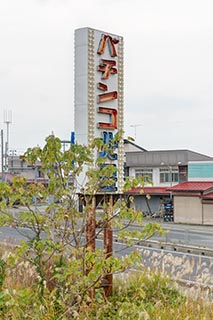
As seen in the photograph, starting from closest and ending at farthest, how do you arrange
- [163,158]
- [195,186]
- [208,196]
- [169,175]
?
[208,196]
[195,186]
[163,158]
[169,175]

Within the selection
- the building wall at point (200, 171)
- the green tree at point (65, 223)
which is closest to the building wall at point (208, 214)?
the building wall at point (200, 171)

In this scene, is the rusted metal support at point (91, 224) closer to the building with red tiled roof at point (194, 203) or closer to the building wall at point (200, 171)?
the building with red tiled roof at point (194, 203)

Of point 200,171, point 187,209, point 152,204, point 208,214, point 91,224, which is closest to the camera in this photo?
point 91,224

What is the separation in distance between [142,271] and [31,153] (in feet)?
11.6

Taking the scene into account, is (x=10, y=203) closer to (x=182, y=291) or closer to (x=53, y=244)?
(x=53, y=244)

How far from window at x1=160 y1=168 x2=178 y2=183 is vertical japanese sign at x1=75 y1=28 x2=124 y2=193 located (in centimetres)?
3114

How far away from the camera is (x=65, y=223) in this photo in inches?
247

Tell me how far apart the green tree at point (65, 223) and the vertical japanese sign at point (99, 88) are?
255 cm

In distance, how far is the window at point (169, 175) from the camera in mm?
40250

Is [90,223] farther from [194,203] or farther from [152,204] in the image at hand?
[152,204]

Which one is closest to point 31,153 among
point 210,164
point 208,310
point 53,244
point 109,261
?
point 53,244

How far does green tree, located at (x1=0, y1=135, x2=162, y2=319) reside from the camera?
18.1 feet

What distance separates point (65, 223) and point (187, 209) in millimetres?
28669

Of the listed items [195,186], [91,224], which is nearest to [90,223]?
[91,224]
